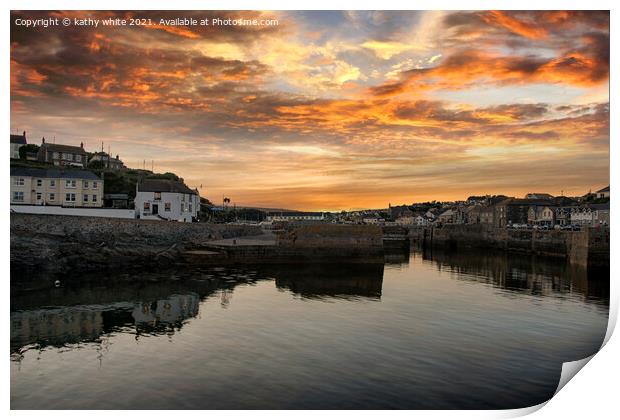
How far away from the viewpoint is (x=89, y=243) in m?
29.7

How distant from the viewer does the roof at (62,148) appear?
52.5 meters

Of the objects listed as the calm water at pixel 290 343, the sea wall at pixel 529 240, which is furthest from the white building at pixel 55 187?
the sea wall at pixel 529 240

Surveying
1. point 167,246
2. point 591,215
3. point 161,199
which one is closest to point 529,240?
point 591,215

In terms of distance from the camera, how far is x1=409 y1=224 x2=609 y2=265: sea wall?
35562 mm

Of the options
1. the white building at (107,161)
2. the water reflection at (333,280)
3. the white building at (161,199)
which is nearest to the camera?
the water reflection at (333,280)

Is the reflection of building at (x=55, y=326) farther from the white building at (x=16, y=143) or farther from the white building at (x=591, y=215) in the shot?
the white building at (x=591, y=215)

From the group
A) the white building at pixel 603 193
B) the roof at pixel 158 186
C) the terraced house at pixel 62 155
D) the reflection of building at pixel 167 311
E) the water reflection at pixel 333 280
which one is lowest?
the reflection of building at pixel 167 311

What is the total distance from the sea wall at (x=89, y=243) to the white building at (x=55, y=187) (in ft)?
16.6

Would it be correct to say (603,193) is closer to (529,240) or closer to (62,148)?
(529,240)

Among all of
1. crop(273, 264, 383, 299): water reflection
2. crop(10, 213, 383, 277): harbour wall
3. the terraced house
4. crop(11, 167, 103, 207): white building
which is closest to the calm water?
crop(273, 264, 383, 299): water reflection

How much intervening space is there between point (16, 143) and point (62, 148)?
28.3ft

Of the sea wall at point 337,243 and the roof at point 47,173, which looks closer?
the sea wall at point 337,243
